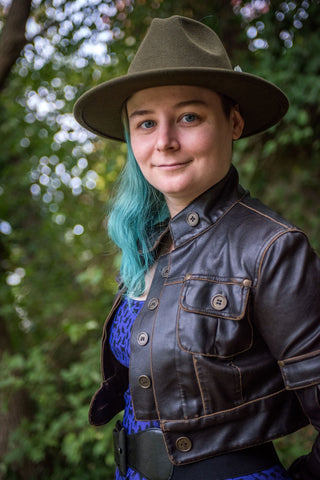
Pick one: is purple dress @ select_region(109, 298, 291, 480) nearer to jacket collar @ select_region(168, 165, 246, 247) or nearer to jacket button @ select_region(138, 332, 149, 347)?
jacket button @ select_region(138, 332, 149, 347)

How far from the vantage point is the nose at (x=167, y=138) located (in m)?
1.33

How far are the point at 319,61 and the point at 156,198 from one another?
5.40 ft

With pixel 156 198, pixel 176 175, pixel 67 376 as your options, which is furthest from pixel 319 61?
pixel 67 376

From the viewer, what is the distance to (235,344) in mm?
1222

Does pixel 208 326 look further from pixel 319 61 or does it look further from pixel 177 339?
pixel 319 61

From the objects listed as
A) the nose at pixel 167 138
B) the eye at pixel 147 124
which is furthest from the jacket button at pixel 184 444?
the eye at pixel 147 124

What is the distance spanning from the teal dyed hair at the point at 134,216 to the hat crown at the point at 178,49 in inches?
14.6

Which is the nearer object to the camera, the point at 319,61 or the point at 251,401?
the point at 251,401

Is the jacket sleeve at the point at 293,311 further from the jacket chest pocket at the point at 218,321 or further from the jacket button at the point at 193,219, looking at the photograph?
the jacket button at the point at 193,219

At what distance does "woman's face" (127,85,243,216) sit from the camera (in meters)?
1.34

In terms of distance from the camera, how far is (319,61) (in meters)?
2.71

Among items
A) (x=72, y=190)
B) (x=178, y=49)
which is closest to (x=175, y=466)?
(x=178, y=49)

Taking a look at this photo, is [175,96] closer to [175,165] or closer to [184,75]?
[184,75]

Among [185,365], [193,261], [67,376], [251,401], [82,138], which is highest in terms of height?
[193,261]
